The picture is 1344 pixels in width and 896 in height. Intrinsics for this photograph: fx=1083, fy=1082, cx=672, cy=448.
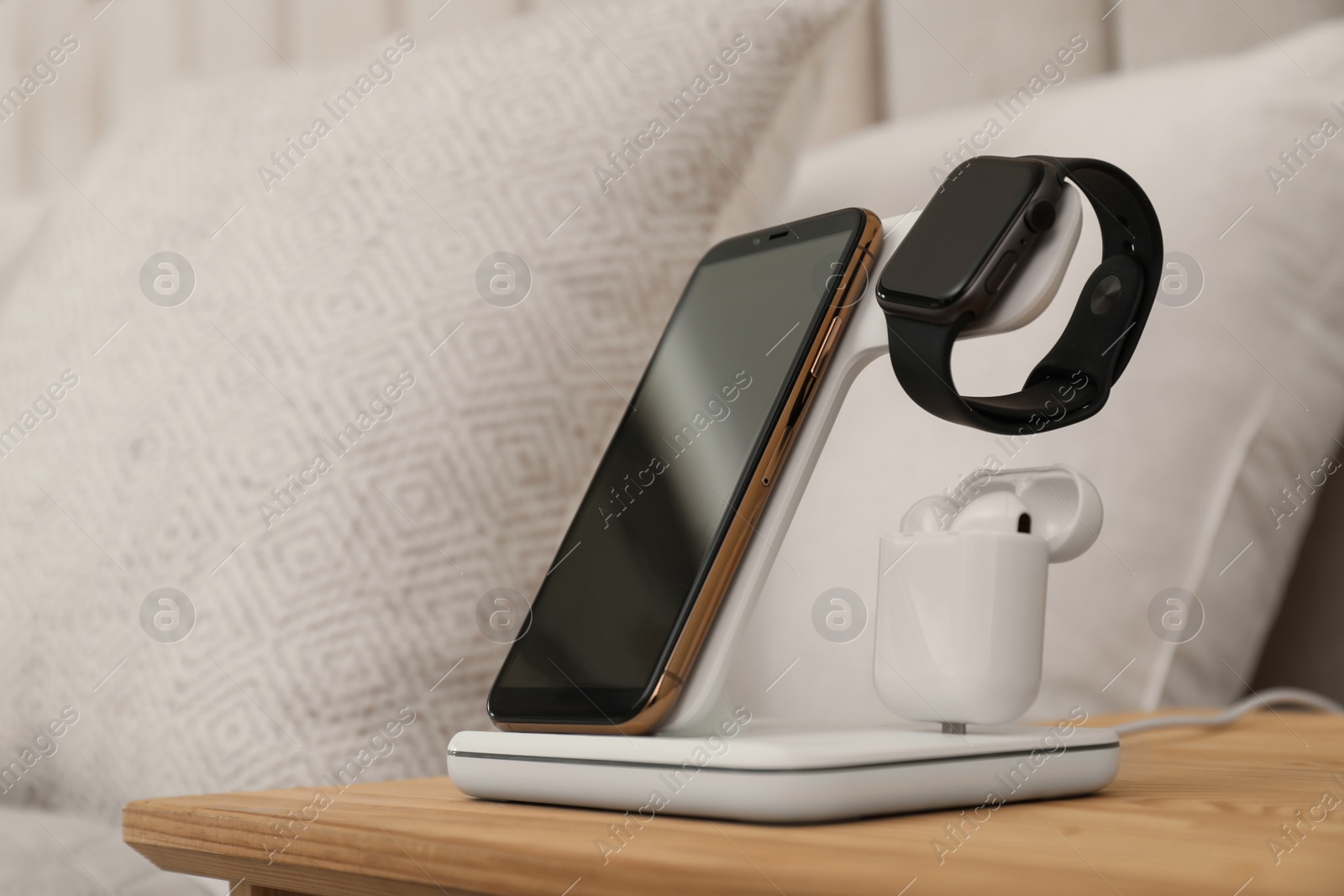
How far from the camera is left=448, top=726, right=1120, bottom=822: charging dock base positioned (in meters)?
0.32

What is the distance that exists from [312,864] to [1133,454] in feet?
1.75

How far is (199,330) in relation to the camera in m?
0.68

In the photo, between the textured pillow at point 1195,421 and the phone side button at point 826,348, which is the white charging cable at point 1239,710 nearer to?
the textured pillow at point 1195,421

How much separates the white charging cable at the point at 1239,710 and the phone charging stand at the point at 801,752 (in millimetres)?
136

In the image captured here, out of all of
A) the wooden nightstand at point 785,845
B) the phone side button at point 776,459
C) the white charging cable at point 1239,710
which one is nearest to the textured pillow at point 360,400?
the wooden nightstand at point 785,845

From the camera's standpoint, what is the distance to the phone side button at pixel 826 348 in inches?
16.4

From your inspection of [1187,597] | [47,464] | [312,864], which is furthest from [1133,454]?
[47,464]

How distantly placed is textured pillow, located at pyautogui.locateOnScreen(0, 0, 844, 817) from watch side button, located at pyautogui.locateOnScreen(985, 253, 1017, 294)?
31cm

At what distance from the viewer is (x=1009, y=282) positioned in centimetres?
37

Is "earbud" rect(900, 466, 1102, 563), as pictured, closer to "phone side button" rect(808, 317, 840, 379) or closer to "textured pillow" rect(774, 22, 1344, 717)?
"phone side button" rect(808, 317, 840, 379)

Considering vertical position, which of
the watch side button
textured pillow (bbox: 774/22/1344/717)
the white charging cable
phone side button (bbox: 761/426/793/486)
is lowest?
the white charging cable

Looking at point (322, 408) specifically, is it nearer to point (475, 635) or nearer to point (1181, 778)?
point (475, 635)

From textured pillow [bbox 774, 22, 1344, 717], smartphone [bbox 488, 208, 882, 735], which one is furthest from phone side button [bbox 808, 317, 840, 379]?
textured pillow [bbox 774, 22, 1344, 717]

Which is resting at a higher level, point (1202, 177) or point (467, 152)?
point (467, 152)
